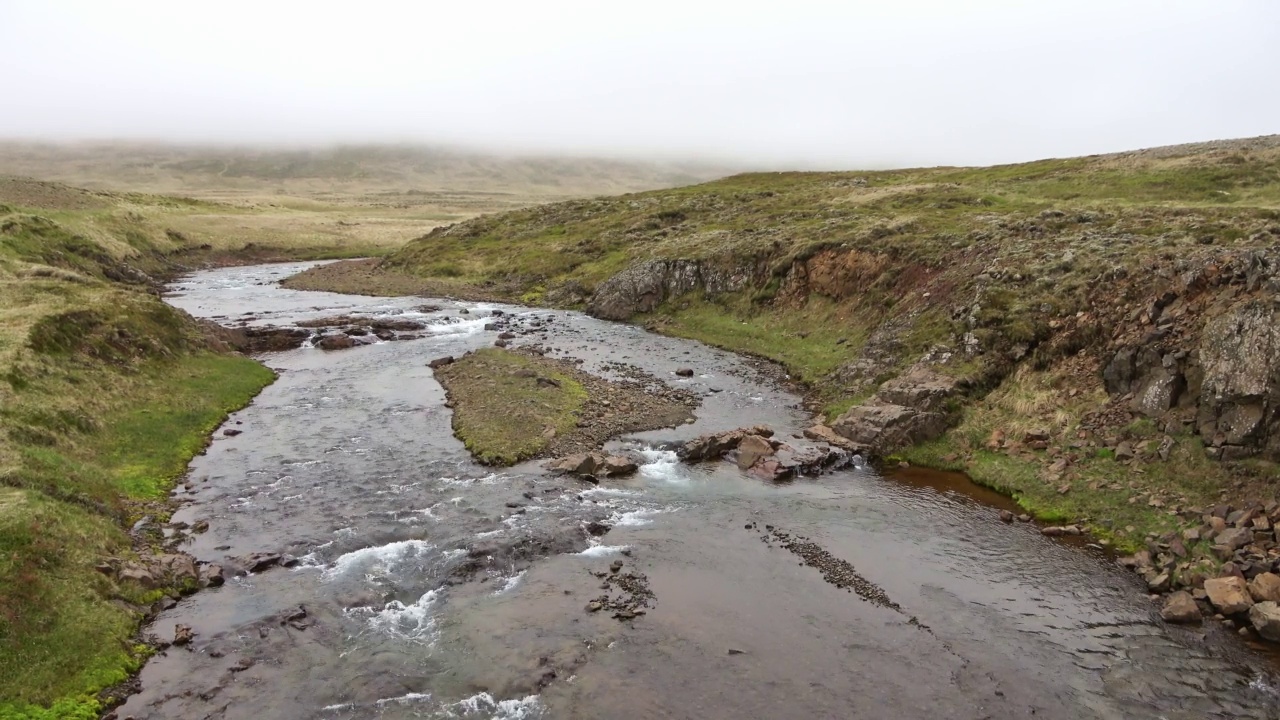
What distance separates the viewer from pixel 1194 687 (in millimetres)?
20391

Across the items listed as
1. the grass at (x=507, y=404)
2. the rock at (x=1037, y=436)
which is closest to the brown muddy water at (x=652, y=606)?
the grass at (x=507, y=404)

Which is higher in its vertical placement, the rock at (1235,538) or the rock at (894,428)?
the rock at (1235,538)

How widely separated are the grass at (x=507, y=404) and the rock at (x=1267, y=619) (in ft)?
95.0

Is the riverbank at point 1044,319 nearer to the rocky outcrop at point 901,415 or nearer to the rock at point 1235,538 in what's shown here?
the rocky outcrop at point 901,415

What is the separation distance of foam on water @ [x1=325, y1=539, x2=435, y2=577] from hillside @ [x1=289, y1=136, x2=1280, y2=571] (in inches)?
925

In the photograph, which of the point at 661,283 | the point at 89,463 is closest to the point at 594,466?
the point at 89,463

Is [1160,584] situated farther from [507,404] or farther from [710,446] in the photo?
[507,404]

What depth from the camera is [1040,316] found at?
4359 centimetres

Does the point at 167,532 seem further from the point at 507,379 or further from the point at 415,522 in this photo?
the point at 507,379

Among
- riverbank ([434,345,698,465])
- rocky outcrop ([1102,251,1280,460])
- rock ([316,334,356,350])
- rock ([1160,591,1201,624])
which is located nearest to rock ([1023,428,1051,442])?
→ rocky outcrop ([1102,251,1280,460])

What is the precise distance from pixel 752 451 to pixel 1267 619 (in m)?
20.6

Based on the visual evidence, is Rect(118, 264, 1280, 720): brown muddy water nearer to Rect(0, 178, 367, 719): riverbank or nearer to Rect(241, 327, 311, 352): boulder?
Rect(0, 178, 367, 719): riverbank

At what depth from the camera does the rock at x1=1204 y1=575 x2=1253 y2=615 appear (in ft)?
76.2

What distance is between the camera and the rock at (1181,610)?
76.2 ft
